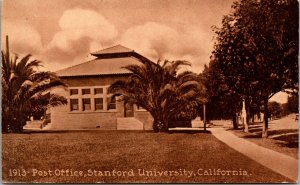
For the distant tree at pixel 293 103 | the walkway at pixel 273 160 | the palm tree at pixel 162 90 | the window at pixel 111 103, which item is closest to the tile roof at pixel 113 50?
the palm tree at pixel 162 90

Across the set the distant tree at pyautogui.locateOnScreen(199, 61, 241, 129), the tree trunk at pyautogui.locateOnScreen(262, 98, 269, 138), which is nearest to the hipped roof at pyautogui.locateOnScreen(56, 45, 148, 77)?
the distant tree at pyautogui.locateOnScreen(199, 61, 241, 129)

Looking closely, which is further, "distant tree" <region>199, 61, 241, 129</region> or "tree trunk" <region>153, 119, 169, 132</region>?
"distant tree" <region>199, 61, 241, 129</region>

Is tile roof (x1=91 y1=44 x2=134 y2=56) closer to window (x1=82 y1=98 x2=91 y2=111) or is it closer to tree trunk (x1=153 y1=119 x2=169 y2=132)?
window (x1=82 y1=98 x2=91 y2=111)

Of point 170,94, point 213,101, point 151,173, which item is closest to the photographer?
point 151,173

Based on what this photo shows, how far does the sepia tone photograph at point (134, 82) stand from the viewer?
26.9 feet

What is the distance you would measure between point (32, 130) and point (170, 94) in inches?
133

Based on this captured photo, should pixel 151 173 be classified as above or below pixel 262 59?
below

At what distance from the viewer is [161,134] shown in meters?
9.30

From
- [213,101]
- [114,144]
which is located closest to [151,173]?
[114,144]

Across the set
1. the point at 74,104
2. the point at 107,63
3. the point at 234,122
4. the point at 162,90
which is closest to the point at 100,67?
the point at 107,63

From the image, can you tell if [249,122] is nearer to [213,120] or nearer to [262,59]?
[213,120]

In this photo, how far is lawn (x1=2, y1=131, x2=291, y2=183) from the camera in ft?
26.4

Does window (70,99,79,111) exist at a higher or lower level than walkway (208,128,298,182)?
higher

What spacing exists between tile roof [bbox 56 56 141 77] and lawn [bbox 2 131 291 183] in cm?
134
